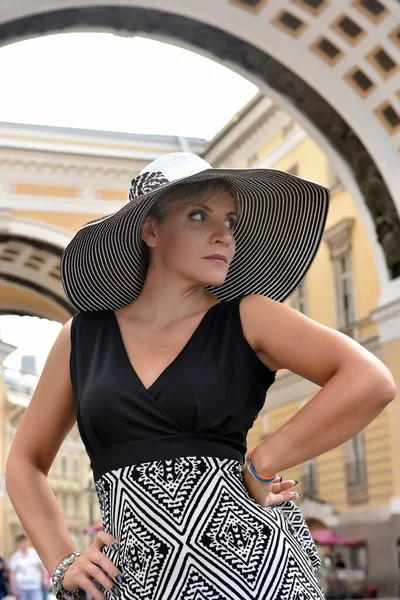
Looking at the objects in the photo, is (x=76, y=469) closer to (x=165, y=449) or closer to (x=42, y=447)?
(x=42, y=447)

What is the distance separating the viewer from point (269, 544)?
5.03 feet

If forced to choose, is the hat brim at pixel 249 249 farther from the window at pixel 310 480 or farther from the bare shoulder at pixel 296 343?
the window at pixel 310 480

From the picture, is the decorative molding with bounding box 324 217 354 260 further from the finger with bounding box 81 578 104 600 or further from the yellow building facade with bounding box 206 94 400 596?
the finger with bounding box 81 578 104 600

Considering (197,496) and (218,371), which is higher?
(218,371)

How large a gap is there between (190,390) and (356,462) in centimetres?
1599

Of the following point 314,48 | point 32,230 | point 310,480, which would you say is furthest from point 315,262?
point 314,48

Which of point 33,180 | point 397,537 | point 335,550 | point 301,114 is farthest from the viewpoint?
point 33,180

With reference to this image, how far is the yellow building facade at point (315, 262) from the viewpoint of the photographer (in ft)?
54.4

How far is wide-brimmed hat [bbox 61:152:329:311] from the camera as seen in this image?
1.88 meters

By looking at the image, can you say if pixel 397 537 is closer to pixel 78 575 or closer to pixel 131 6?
pixel 131 6

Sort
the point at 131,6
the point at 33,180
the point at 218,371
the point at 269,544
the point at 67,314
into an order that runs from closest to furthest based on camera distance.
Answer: the point at 269,544
the point at 218,371
the point at 131,6
the point at 33,180
the point at 67,314

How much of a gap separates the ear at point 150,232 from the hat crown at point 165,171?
5cm

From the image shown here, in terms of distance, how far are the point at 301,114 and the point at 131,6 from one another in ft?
7.73

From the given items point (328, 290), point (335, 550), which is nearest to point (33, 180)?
point (328, 290)
